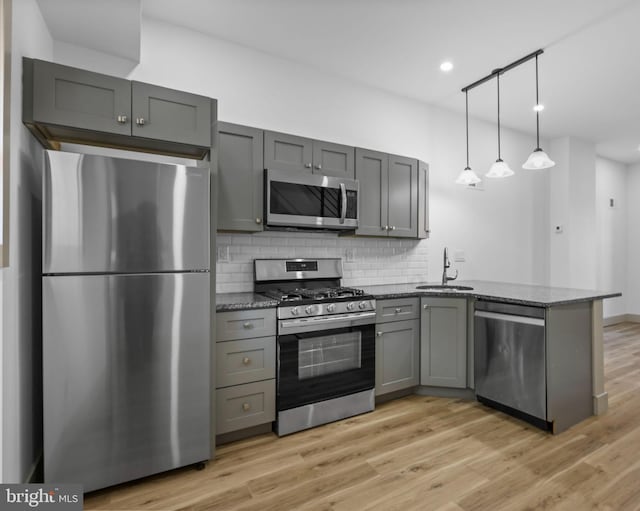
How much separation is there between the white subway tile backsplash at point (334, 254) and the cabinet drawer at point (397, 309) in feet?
1.89

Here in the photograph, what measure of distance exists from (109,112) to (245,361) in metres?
1.66

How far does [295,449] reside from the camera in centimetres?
226

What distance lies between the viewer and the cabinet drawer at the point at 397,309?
2879 millimetres

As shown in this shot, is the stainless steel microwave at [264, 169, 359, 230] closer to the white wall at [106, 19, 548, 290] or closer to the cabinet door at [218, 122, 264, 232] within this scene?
the cabinet door at [218, 122, 264, 232]

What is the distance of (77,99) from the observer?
1.79 metres

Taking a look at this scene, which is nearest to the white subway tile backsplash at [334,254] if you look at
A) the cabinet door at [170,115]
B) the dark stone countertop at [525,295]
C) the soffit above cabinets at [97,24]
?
the dark stone countertop at [525,295]

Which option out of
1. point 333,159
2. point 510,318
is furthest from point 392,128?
point 510,318

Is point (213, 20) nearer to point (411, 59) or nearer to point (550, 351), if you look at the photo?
point (411, 59)

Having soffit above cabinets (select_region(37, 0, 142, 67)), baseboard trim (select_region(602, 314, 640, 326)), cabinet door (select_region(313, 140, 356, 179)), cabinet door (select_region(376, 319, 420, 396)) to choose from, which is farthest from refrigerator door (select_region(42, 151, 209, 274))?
baseboard trim (select_region(602, 314, 640, 326))

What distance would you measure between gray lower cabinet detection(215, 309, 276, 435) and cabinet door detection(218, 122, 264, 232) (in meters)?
0.71

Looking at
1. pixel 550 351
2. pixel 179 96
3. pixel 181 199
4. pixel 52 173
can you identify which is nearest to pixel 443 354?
pixel 550 351

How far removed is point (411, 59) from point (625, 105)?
113 inches
